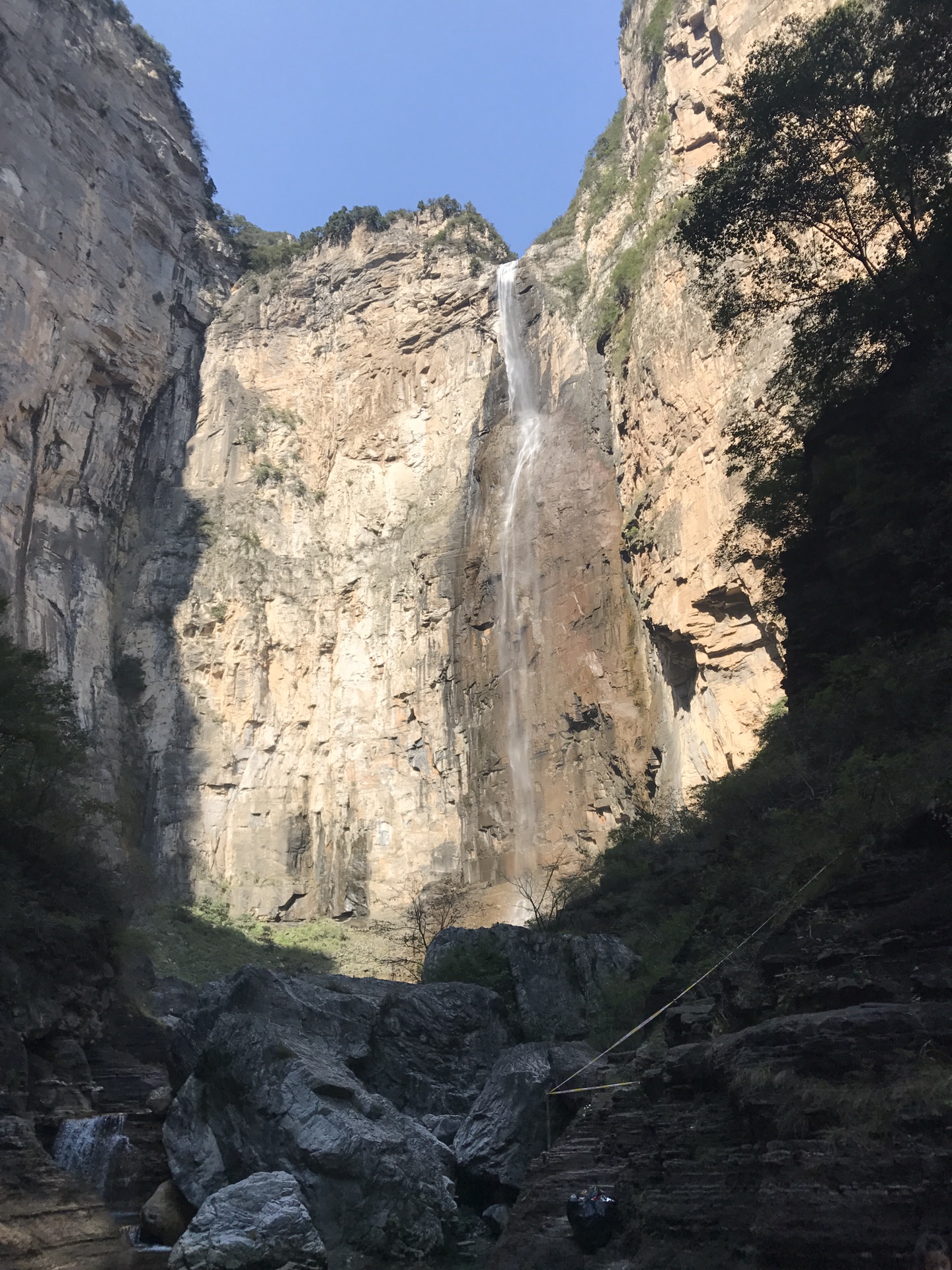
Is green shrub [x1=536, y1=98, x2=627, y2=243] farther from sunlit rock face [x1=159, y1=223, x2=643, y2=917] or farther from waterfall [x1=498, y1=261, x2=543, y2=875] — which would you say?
waterfall [x1=498, y1=261, x2=543, y2=875]

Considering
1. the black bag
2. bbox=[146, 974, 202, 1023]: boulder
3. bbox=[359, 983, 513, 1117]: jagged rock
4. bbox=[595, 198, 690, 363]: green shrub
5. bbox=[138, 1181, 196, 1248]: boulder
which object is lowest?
bbox=[138, 1181, 196, 1248]: boulder

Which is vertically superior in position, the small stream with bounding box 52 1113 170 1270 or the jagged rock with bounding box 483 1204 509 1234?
the small stream with bounding box 52 1113 170 1270

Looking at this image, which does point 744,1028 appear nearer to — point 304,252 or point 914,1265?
point 914,1265

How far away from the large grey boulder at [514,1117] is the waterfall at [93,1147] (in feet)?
13.9

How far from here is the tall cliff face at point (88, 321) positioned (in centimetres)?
3238

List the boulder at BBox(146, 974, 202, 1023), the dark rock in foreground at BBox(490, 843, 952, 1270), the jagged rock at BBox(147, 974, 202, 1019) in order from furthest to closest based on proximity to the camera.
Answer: the jagged rock at BBox(147, 974, 202, 1019) < the boulder at BBox(146, 974, 202, 1023) < the dark rock in foreground at BBox(490, 843, 952, 1270)

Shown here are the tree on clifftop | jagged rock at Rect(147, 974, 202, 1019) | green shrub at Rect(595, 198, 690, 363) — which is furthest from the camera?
green shrub at Rect(595, 198, 690, 363)

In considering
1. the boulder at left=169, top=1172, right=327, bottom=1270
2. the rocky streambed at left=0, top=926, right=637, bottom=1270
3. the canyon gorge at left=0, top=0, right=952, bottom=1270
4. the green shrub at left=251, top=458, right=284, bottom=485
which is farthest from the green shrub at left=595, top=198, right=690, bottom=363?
the boulder at left=169, top=1172, right=327, bottom=1270

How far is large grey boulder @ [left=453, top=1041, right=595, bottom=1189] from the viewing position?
1066 cm

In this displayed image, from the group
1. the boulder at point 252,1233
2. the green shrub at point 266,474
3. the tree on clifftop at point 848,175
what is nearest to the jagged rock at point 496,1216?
the boulder at point 252,1233

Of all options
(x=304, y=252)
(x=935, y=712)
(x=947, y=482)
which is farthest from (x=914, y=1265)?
(x=304, y=252)

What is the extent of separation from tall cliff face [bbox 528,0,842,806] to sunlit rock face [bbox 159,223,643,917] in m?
2.32

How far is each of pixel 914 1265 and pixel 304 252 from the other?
4786 cm

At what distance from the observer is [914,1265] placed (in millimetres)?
5266
